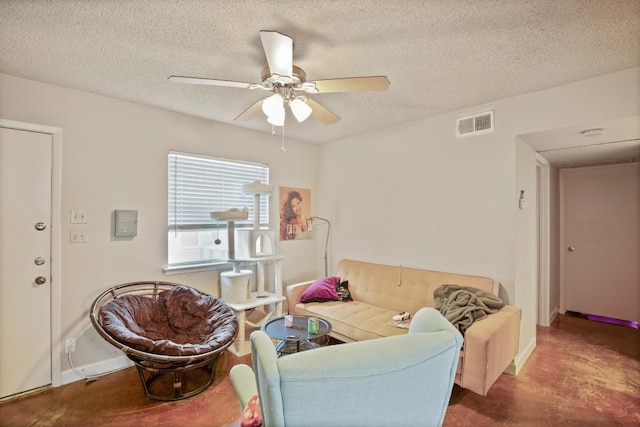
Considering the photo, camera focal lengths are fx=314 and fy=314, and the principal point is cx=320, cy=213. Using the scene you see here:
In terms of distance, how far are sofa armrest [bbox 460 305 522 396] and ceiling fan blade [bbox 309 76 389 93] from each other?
1725mm

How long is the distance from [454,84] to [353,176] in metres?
1.79

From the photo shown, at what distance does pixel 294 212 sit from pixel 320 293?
1.26m

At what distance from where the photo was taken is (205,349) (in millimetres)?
2238

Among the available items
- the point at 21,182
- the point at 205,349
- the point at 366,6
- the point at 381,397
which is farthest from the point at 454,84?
the point at 21,182

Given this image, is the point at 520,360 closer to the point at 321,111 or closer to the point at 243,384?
the point at 243,384

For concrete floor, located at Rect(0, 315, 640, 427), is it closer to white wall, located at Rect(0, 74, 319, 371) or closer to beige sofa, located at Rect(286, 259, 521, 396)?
beige sofa, located at Rect(286, 259, 521, 396)

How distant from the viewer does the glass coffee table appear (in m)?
2.41

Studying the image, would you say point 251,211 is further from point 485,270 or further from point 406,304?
point 485,270

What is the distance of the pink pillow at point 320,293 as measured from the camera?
136 inches

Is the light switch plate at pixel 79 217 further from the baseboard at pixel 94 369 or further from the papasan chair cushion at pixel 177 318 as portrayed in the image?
the baseboard at pixel 94 369

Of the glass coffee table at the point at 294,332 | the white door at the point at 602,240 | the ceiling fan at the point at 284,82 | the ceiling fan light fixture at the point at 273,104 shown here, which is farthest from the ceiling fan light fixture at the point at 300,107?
the white door at the point at 602,240

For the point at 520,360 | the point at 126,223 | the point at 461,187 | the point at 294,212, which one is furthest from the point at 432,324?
the point at 294,212

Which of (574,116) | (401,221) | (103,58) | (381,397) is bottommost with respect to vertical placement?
(381,397)

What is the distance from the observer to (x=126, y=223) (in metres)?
2.84
